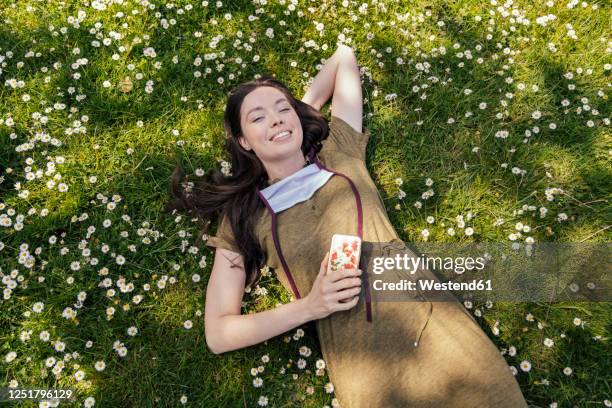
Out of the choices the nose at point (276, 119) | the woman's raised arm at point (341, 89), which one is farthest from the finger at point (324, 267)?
the woman's raised arm at point (341, 89)

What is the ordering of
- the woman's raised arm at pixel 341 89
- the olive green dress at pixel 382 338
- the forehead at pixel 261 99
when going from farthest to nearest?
the woman's raised arm at pixel 341 89
the forehead at pixel 261 99
the olive green dress at pixel 382 338

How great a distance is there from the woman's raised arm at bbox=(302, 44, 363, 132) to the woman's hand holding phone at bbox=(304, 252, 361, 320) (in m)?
1.30

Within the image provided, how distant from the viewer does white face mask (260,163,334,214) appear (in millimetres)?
3242

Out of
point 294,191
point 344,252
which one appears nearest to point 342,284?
point 344,252

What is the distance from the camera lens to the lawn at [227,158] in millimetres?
3580

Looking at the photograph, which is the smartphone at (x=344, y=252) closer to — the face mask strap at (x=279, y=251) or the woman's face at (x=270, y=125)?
the face mask strap at (x=279, y=251)

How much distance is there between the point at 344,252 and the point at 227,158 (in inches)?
67.5

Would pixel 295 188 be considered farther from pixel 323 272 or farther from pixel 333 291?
pixel 333 291

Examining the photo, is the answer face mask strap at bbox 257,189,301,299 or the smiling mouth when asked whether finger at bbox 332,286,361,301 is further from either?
the smiling mouth

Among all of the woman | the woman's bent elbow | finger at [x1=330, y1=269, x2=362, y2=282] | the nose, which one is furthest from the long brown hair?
finger at [x1=330, y1=269, x2=362, y2=282]

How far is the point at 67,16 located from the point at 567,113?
4.69 meters

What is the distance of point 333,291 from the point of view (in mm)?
2934

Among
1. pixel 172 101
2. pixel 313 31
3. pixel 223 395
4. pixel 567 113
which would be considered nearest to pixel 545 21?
pixel 567 113

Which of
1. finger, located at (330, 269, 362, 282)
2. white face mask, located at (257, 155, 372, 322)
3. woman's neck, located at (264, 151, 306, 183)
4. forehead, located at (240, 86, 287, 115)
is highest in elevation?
forehead, located at (240, 86, 287, 115)
